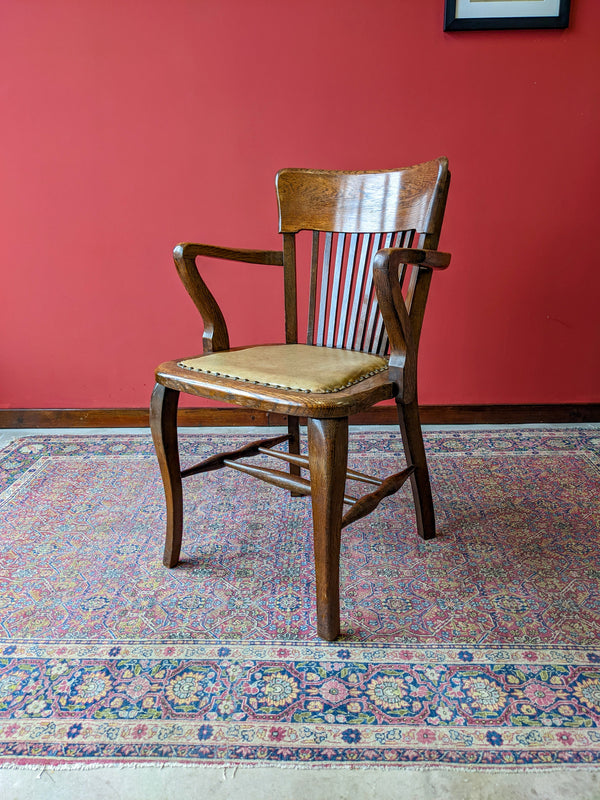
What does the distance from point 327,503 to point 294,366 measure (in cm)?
33

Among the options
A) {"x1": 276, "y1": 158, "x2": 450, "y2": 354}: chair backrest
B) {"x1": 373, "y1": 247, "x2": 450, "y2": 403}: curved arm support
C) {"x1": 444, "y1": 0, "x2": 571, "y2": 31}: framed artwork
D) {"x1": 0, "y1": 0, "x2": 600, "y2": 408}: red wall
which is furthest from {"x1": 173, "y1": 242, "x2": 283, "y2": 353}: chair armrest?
{"x1": 444, "y1": 0, "x2": 571, "y2": 31}: framed artwork

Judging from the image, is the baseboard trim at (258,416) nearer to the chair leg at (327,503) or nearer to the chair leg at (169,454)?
the chair leg at (169,454)

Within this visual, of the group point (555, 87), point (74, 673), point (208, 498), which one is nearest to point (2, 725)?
point (74, 673)

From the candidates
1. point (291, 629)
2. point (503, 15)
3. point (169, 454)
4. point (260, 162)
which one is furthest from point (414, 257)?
point (503, 15)

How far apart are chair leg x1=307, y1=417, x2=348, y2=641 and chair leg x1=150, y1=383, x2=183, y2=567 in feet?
1.35

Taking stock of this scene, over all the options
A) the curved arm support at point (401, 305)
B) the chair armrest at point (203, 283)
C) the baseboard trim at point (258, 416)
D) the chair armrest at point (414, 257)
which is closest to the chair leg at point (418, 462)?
the curved arm support at point (401, 305)

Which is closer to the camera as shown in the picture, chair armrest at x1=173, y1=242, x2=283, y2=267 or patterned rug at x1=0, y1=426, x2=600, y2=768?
patterned rug at x1=0, y1=426, x2=600, y2=768

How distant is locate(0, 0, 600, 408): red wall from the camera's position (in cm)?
217

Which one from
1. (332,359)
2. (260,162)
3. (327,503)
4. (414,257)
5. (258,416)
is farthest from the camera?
(258,416)

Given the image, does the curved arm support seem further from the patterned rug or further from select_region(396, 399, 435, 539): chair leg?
the patterned rug

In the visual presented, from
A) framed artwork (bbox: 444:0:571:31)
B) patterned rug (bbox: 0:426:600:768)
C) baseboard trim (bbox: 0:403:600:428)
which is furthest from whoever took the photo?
baseboard trim (bbox: 0:403:600:428)

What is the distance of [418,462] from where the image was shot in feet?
4.84

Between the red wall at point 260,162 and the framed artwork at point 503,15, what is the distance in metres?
0.04

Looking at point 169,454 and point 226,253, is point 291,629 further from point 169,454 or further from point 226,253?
point 226,253
